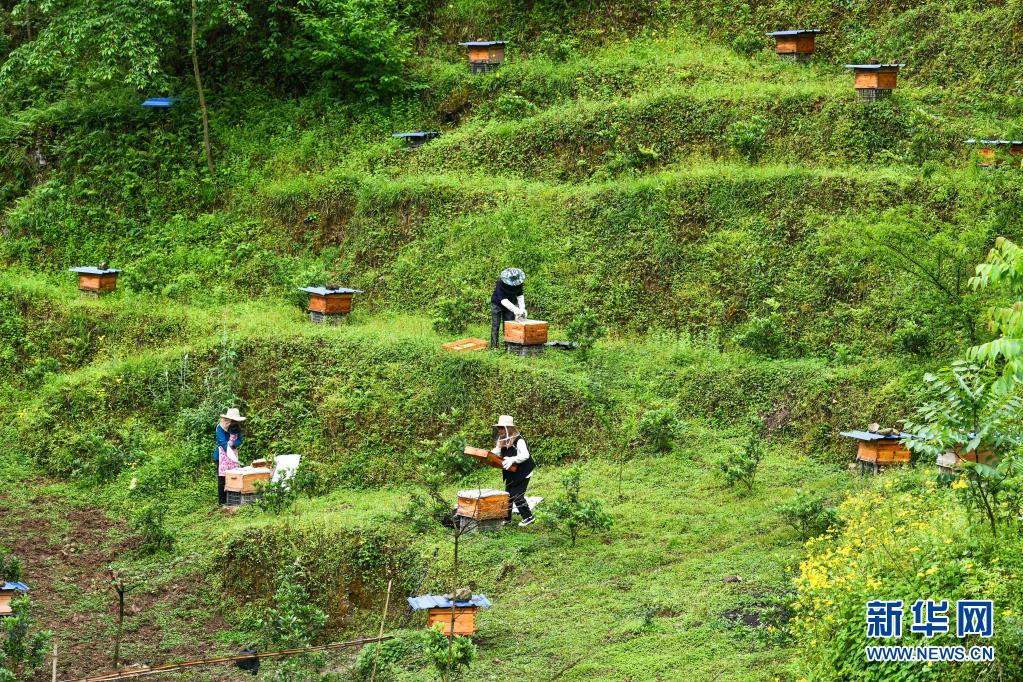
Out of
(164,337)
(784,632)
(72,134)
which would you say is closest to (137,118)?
(72,134)

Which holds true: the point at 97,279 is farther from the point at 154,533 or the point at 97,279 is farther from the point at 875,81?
the point at 875,81

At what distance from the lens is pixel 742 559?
1537 centimetres

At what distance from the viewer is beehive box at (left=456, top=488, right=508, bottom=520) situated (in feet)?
55.4

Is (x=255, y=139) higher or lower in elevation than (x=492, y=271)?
higher

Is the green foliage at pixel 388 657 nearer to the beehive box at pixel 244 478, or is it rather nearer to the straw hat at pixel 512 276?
the beehive box at pixel 244 478

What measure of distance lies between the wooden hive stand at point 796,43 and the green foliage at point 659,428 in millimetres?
11710

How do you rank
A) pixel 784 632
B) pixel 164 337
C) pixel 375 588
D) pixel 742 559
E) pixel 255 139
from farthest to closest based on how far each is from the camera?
pixel 255 139, pixel 164 337, pixel 375 588, pixel 742 559, pixel 784 632

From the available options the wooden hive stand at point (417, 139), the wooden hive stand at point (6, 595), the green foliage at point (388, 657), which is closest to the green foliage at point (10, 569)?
the wooden hive stand at point (6, 595)

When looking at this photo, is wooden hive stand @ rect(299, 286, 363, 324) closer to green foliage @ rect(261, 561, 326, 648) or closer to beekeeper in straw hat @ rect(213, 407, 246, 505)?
beekeeper in straw hat @ rect(213, 407, 246, 505)

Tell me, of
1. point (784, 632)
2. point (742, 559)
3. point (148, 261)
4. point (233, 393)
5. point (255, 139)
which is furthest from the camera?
point (255, 139)

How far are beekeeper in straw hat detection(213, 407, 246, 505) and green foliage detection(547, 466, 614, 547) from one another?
18.5ft

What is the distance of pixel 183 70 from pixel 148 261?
6600 mm

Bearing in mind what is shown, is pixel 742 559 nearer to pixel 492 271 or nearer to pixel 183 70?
pixel 492 271

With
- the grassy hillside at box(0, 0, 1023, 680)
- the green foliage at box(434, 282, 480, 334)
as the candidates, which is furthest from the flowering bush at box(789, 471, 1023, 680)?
the green foliage at box(434, 282, 480, 334)
